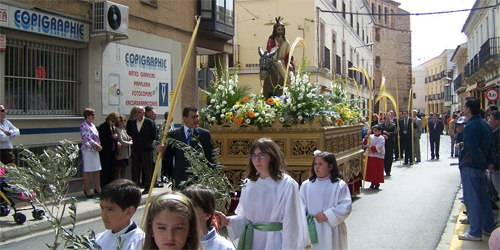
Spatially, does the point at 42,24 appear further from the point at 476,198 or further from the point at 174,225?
the point at 174,225

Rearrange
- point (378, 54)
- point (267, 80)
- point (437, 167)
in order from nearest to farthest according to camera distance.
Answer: point (267, 80)
point (437, 167)
point (378, 54)

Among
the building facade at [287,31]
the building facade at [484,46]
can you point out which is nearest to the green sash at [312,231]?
the building facade at [484,46]

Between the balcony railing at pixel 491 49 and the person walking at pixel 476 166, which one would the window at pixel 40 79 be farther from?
the balcony railing at pixel 491 49

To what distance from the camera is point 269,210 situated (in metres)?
3.77

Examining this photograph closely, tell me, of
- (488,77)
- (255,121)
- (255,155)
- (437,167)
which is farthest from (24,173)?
(488,77)

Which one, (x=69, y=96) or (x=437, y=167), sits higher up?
(x=69, y=96)

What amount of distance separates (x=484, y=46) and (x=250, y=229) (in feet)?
81.0

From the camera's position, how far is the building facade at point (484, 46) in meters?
22.7

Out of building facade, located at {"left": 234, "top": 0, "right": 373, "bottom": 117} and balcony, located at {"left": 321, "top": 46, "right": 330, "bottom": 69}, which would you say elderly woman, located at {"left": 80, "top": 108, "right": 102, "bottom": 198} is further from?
balcony, located at {"left": 321, "top": 46, "right": 330, "bottom": 69}

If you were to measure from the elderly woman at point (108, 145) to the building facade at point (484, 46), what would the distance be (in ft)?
50.2

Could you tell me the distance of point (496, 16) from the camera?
2292 centimetres

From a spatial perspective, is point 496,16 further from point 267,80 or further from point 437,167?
point 267,80

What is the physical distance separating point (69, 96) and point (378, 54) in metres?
44.8

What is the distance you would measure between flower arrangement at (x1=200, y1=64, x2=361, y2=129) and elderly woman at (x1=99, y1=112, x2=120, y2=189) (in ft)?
9.70
